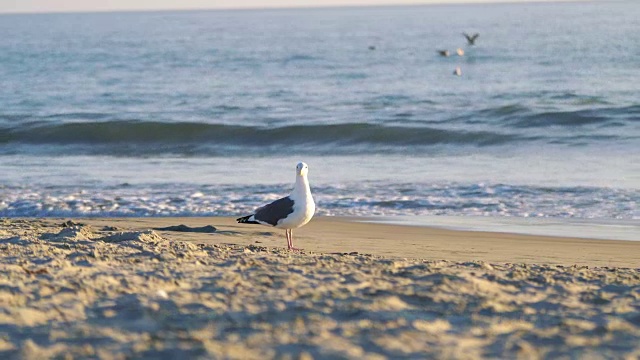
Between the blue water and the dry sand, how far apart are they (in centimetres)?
489

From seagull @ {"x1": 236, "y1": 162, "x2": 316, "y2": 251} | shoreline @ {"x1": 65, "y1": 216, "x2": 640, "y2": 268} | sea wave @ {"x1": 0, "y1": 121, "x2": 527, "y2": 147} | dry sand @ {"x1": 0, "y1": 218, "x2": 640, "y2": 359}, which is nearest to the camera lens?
dry sand @ {"x1": 0, "y1": 218, "x2": 640, "y2": 359}

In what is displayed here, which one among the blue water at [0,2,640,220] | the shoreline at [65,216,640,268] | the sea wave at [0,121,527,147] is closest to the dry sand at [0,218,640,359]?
the shoreline at [65,216,640,268]

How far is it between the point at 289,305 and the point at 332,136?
1595 cm

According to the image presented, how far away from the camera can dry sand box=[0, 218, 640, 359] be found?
4.51m

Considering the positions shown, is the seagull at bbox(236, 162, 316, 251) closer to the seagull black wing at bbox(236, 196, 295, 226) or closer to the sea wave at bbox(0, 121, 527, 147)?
the seagull black wing at bbox(236, 196, 295, 226)

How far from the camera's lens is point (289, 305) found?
5172 millimetres

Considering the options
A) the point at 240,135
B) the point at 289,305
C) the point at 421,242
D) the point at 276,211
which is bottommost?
the point at 421,242

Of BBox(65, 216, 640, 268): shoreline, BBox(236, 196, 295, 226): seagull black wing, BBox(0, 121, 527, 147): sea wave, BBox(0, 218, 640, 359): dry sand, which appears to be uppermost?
BBox(0, 121, 527, 147): sea wave

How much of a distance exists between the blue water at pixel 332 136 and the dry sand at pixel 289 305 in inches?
192

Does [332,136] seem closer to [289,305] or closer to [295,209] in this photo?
[295,209]

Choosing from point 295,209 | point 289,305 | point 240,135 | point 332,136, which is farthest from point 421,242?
point 240,135

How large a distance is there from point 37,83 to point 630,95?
19733 mm

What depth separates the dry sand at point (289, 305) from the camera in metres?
4.51

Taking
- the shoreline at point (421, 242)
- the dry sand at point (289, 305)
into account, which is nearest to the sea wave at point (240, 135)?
the shoreline at point (421, 242)
